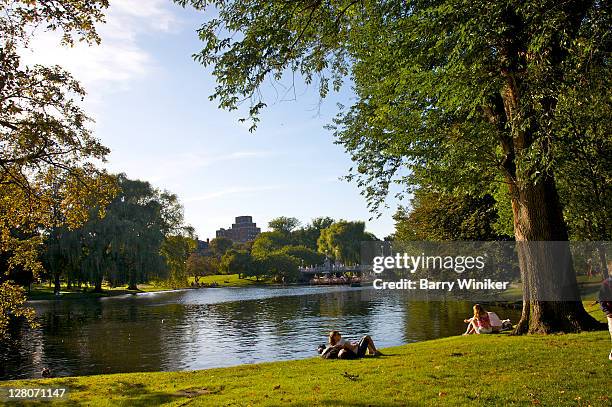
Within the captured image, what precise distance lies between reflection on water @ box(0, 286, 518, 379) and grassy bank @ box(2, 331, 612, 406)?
6.76 meters

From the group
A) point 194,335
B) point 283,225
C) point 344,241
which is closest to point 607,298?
point 194,335

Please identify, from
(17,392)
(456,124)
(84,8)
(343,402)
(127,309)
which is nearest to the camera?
(343,402)

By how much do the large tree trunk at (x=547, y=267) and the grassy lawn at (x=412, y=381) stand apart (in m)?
0.97

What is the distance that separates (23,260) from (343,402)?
12.0 meters

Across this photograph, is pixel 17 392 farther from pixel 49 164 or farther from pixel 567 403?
pixel 567 403

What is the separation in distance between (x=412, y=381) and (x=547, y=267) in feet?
23.9

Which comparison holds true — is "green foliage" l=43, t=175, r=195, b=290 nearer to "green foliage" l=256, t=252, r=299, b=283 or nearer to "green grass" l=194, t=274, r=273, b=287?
"green grass" l=194, t=274, r=273, b=287

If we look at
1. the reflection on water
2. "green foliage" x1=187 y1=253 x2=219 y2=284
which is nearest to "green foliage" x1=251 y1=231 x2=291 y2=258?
"green foliage" x1=187 y1=253 x2=219 y2=284

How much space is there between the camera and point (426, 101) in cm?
1667

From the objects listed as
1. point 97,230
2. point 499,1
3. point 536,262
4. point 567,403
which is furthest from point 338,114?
point 97,230

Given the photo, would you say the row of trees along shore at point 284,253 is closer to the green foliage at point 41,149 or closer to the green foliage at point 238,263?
the green foliage at point 238,263

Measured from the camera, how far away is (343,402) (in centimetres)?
855

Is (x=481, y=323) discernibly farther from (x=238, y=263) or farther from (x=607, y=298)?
(x=238, y=263)

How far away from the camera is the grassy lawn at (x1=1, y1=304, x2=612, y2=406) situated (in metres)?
8.41
